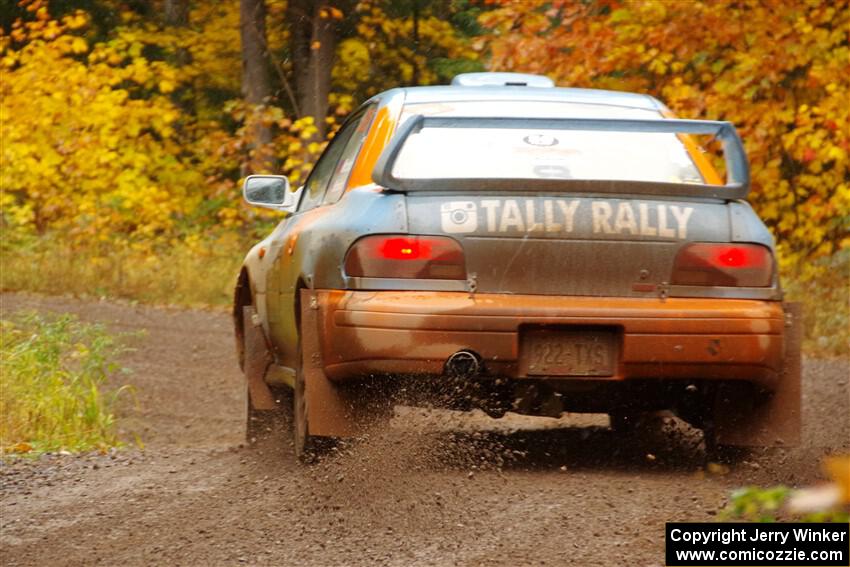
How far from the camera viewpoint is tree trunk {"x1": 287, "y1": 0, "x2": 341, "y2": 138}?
25219 millimetres

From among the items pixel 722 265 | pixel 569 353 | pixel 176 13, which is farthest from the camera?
pixel 176 13

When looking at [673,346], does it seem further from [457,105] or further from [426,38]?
[426,38]

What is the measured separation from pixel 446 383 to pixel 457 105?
1.41m

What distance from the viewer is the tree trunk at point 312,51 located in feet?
82.7

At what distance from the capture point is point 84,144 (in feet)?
73.8

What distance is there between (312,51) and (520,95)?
62.6 feet

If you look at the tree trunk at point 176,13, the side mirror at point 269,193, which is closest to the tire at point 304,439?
the side mirror at point 269,193

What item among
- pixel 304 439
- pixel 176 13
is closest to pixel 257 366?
A: pixel 304 439

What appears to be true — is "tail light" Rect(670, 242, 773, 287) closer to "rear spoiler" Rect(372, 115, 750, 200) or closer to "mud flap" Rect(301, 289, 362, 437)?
"rear spoiler" Rect(372, 115, 750, 200)

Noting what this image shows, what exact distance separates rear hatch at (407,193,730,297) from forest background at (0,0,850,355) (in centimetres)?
852

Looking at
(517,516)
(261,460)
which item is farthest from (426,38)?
(517,516)

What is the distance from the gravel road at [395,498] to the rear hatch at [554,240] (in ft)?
2.48

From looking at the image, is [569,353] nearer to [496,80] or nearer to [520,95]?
[520,95]

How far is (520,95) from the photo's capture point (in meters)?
6.88
